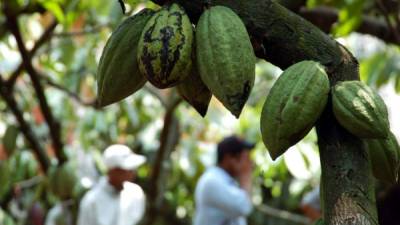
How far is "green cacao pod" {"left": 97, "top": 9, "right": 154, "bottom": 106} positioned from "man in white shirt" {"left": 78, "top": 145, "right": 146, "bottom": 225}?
106 inches

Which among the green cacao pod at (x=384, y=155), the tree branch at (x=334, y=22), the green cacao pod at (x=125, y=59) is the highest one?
the green cacao pod at (x=125, y=59)

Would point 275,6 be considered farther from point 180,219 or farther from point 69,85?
point 180,219

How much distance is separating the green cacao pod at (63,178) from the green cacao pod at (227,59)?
7.31 feet

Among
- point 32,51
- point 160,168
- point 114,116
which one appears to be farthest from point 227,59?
point 114,116

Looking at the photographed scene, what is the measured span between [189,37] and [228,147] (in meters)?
2.82

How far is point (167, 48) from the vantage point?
84cm

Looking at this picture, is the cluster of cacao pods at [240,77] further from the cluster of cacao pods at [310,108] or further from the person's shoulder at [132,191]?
the person's shoulder at [132,191]

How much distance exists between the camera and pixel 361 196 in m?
0.80

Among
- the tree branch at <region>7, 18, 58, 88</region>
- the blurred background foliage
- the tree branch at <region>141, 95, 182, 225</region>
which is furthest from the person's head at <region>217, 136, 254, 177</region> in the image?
the tree branch at <region>7, 18, 58, 88</region>

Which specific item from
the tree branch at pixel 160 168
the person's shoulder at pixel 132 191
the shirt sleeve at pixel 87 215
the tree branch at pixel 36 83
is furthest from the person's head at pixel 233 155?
the tree branch at pixel 36 83

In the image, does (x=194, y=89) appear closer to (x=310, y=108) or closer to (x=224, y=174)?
(x=310, y=108)

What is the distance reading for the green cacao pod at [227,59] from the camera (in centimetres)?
85

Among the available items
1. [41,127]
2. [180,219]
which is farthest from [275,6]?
[180,219]

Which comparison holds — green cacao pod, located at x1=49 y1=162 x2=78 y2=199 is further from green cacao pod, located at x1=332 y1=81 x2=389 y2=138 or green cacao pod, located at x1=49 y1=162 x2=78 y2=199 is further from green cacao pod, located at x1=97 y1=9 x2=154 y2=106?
green cacao pod, located at x1=332 y1=81 x2=389 y2=138
